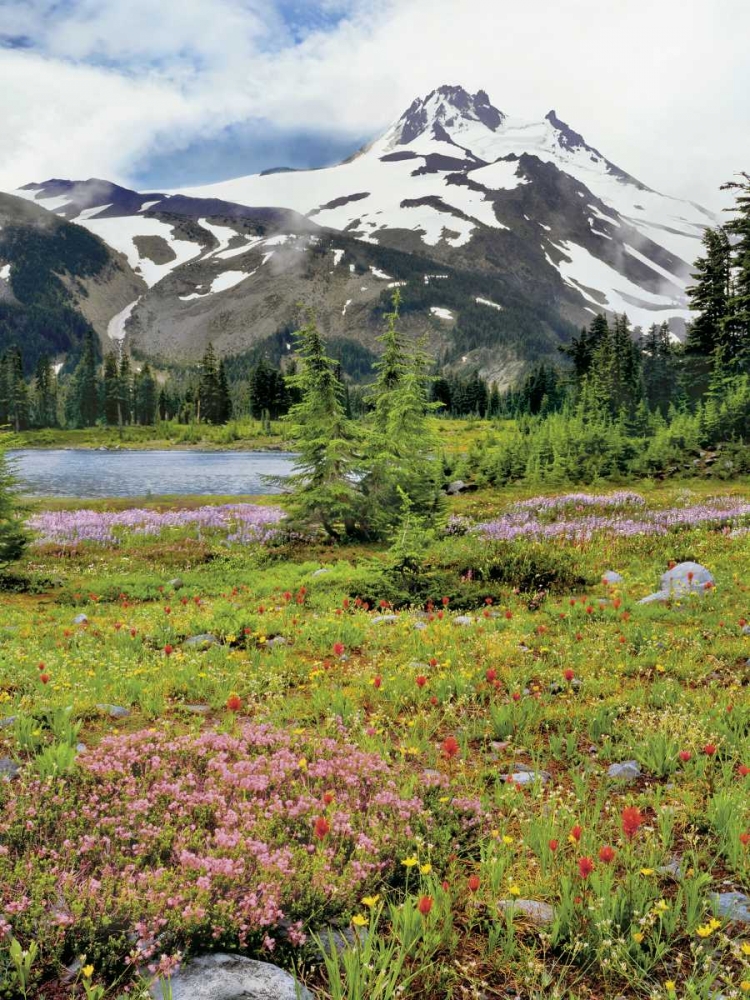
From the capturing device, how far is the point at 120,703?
6.80 m

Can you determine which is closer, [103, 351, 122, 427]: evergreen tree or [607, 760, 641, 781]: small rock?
[607, 760, 641, 781]: small rock

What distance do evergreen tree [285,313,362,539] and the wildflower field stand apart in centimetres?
939

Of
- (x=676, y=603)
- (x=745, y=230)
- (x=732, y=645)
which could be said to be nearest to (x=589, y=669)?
(x=732, y=645)

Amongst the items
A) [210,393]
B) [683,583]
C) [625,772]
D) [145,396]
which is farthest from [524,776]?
[145,396]

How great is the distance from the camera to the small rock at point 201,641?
9.16 metres

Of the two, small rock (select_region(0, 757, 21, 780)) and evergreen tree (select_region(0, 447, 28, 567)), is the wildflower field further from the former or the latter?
evergreen tree (select_region(0, 447, 28, 567))

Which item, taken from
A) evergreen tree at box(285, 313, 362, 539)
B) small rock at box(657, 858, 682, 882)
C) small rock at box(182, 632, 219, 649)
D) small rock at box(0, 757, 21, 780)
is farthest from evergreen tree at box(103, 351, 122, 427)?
small rock at box(657, 858, 682, 882)

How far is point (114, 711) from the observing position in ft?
21.3

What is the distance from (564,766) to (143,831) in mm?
3794

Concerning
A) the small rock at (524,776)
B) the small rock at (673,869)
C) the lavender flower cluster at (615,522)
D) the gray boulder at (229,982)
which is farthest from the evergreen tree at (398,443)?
the gray boulder at (229,982)

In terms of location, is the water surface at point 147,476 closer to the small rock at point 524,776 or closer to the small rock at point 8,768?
the small rock at point 8,768

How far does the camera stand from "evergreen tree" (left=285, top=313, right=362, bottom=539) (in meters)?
20.3

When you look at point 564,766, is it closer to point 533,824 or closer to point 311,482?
point 533,824

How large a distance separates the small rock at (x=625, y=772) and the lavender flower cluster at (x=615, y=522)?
42.2 feet
